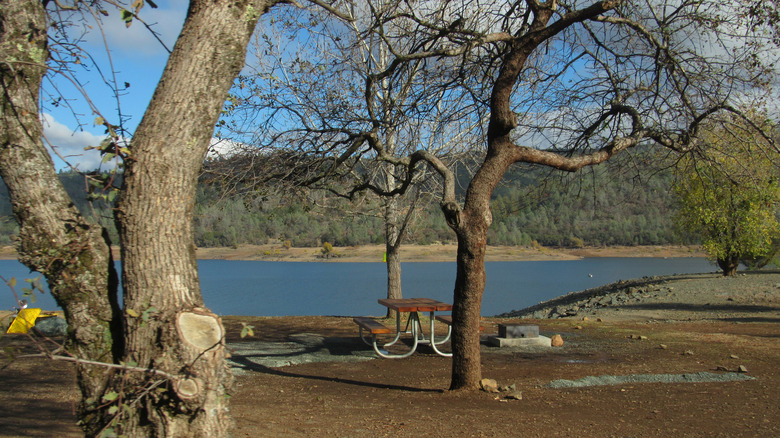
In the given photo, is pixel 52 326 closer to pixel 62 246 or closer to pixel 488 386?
pixel 488 386

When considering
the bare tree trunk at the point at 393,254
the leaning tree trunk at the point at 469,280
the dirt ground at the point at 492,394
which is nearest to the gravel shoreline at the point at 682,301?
the dirt ground at the point at 492,394

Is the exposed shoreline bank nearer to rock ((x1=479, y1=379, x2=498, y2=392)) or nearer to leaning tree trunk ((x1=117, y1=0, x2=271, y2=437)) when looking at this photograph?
rock ((x1=479, y1=379, x2=498, y2=392))

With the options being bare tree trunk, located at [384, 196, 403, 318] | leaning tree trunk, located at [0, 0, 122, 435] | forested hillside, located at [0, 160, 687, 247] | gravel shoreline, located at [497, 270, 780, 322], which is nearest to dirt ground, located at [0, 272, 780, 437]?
leaning tree trunk, located at [0, 0, 122, 435]

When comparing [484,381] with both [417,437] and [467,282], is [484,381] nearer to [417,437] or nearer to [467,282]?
[467,282]

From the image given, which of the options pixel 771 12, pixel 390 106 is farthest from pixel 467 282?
pixel 771 12

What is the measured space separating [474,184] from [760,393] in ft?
11.4

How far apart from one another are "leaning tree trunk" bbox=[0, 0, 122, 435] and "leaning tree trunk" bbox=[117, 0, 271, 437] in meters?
0.18

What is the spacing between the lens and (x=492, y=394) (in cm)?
565

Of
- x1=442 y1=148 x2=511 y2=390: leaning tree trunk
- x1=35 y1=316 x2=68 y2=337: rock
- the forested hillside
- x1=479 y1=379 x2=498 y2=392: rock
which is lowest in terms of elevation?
x1=479 y1=379 x2=498 y2=392: rock

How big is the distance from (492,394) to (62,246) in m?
4.28

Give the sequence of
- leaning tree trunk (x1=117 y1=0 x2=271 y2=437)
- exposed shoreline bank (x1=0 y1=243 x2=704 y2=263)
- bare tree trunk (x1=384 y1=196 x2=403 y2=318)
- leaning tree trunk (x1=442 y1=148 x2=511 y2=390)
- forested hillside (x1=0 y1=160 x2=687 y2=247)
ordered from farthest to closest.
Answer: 1. exposed shoreline bank (x1=0 y1=243 x2=704 y2=263)
2. bare tree trunk (x1=384 y1=196 x2=403 y2=318)
3. forested hillside (x1=0 y1=160 x2=687 y2=247)
4. leaning tree trunk (x1=442 y1=148 x2=511 y2=390)
5. leaning tree trunk (x1=117 y1=0 x2=271 y2=437)

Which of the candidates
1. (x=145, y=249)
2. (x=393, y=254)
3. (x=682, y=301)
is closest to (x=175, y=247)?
(x=145, y=249)

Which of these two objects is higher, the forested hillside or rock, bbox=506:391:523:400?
the forested hillside

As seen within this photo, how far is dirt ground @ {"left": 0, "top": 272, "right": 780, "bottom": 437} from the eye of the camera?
460 centimetres
